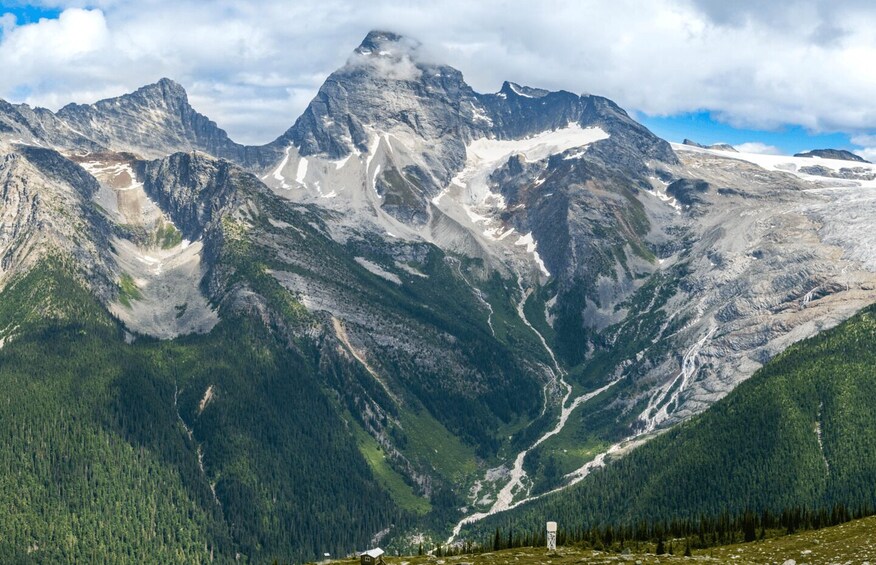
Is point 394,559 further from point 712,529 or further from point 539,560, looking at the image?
point 712,529

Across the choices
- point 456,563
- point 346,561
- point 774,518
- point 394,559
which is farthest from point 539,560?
point 774,518

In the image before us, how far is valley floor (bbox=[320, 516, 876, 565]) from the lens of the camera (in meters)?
132

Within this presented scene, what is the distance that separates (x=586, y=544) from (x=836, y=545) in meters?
47.9

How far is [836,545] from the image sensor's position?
137m

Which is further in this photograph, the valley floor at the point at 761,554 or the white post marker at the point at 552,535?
the white post marker at the point at 552,535

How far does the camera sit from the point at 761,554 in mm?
141250

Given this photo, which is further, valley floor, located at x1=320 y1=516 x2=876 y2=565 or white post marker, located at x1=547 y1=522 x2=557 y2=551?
white post marker, located at x1=547 y1=522 x2=557 y2=551

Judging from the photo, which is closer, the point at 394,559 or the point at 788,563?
the point at 788,563

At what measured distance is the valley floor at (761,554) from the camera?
132125 mm

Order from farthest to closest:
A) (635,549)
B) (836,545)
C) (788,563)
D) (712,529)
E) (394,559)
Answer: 1. (712,529)
2. (635,549)
3. (394,559)
4. (836,545)
5. (788,563)

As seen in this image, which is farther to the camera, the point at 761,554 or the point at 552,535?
the point at 552,535

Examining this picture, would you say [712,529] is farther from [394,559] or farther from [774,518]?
[394,559]

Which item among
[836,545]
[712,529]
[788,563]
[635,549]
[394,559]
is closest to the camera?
[788,563]

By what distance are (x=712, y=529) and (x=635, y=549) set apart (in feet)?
82.2
